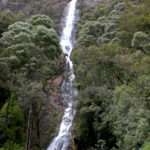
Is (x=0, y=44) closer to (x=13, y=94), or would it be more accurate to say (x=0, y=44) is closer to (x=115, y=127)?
(x=13, y=94)

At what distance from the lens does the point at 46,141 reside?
2483 cm

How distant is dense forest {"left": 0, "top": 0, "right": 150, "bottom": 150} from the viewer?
61.4 ft

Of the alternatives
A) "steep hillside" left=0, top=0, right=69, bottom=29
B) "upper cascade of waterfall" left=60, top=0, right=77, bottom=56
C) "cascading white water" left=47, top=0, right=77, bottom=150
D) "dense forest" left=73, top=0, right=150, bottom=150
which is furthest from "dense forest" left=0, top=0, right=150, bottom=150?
"steep hillside" left=0, top=0, right=69, bottom=29

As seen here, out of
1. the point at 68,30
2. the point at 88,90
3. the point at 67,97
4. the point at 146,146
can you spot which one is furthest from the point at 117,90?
the point at 68,30

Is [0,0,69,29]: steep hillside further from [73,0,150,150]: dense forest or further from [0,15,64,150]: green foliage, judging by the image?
[73,0,150,150]: dense forest

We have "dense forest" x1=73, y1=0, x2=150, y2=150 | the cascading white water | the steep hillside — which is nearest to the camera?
"dense forest" x1=73, y1=0, x2=150, y2=150

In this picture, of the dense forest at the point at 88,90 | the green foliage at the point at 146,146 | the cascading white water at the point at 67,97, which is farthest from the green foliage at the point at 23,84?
the green foliage at the point at 146,146

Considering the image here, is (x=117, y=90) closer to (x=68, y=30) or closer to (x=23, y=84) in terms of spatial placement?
(x=23, y=84)

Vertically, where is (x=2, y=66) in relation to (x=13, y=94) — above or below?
above

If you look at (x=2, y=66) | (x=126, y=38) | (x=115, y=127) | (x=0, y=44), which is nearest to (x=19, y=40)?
(x=0, y=44)

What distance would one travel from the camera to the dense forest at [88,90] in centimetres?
1870

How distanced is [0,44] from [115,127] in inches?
570

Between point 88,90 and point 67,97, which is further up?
point 88,90

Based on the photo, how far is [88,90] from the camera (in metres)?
22.7
